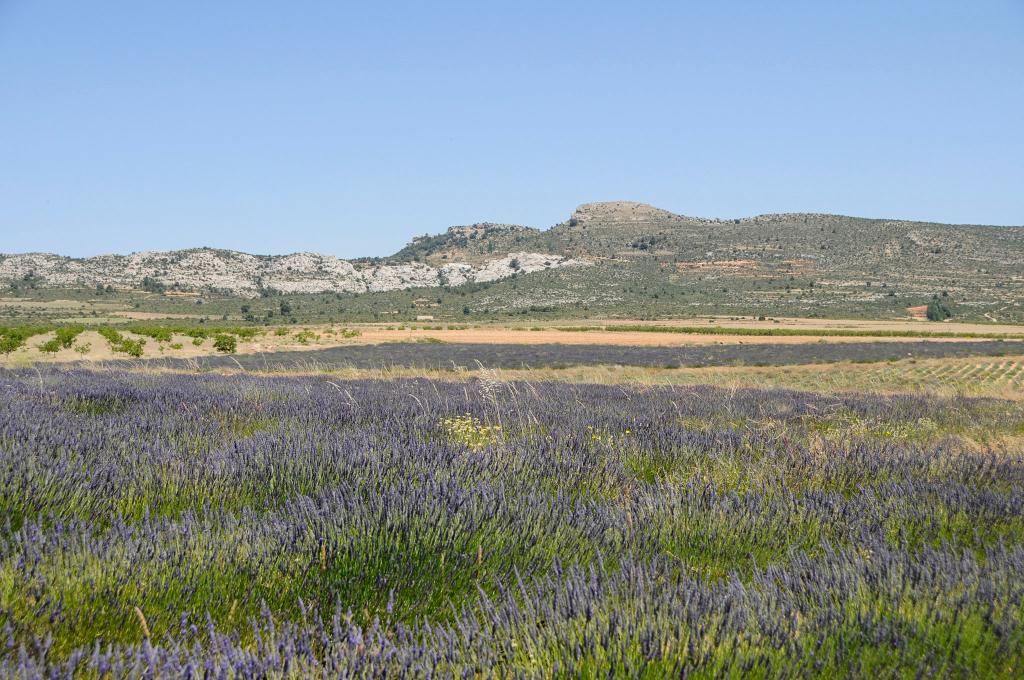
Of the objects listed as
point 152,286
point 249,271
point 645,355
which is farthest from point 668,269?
point 152,286

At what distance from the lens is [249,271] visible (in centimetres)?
15662

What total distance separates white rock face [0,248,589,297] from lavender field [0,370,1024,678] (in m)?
130

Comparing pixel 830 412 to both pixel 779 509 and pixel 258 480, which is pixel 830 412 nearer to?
pixel 779 509

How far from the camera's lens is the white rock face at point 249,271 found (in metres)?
143

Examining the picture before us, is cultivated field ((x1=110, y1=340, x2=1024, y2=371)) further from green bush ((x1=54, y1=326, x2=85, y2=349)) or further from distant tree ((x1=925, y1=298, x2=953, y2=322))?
distant tree ((x1=925, y1=298, x2=953, y2=322))

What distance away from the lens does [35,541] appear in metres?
2.26

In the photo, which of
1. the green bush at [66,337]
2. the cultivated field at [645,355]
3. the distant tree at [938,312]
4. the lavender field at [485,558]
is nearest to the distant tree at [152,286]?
the green bush at [66,337]

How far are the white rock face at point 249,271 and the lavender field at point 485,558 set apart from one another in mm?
129580

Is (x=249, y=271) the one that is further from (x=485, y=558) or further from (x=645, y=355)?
(x=485, y=558)

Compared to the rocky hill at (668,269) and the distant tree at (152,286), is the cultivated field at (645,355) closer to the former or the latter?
the rocky hill at (668,269)

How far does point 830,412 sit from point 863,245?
121884 millimetres

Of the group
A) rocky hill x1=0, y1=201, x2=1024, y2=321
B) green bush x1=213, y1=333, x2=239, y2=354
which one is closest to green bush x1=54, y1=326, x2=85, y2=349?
green bush x1=213, y1=333, x2=239, y2=354

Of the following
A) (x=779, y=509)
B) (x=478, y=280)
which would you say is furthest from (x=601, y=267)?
(x=779, y=509)

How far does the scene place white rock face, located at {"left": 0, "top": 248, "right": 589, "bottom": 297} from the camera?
5625 inches
